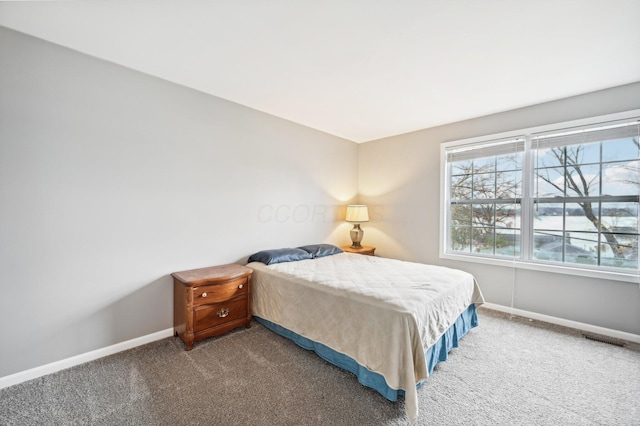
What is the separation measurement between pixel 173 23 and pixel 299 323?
7.98ft

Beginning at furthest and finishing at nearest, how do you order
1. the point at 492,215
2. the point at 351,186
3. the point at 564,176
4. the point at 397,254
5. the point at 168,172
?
1. the point at 351,186
2. the point at 397,254
3. the point at 492,215
4. the point at 564,176
5. the point at 168,172

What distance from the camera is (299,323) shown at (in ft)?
7.47

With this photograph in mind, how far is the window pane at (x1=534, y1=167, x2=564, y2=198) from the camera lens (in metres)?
2.90

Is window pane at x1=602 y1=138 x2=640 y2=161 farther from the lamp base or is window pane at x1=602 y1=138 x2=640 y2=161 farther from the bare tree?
the lamp base

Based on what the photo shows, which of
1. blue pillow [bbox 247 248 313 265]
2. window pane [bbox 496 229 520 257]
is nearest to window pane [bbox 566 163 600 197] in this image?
window pane [bbox 496 229 520 257]

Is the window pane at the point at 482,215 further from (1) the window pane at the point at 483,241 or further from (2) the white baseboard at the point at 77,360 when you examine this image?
(2) the white baseboard at the point at 77,360

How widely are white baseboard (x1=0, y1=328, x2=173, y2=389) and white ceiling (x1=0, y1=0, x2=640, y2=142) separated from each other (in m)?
2.40

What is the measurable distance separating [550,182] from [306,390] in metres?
3.32

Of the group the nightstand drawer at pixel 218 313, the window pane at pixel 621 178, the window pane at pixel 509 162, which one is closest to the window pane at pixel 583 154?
the window pane at pixel 621 178

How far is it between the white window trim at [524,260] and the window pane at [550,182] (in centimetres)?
46

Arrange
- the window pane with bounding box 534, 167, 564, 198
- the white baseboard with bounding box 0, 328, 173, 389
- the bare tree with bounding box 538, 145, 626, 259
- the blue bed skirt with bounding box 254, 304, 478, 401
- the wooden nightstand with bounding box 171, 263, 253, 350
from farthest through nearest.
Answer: the window pane with bounding box 534, 167, 564, 198
the bare tree with bounding box 538, 145, 626, 259
the wooden nightstand with bounding box 171, 263, 253, 350
the white baseboard with bounding box 0, 328, 173, 389
the blue bed skirt with bounding box 254, 304, 478, 401

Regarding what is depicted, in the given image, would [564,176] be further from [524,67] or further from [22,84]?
[22,84]

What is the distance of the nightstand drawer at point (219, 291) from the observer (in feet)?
7.56

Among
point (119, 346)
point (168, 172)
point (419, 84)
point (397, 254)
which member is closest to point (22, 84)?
point (168, 172)
